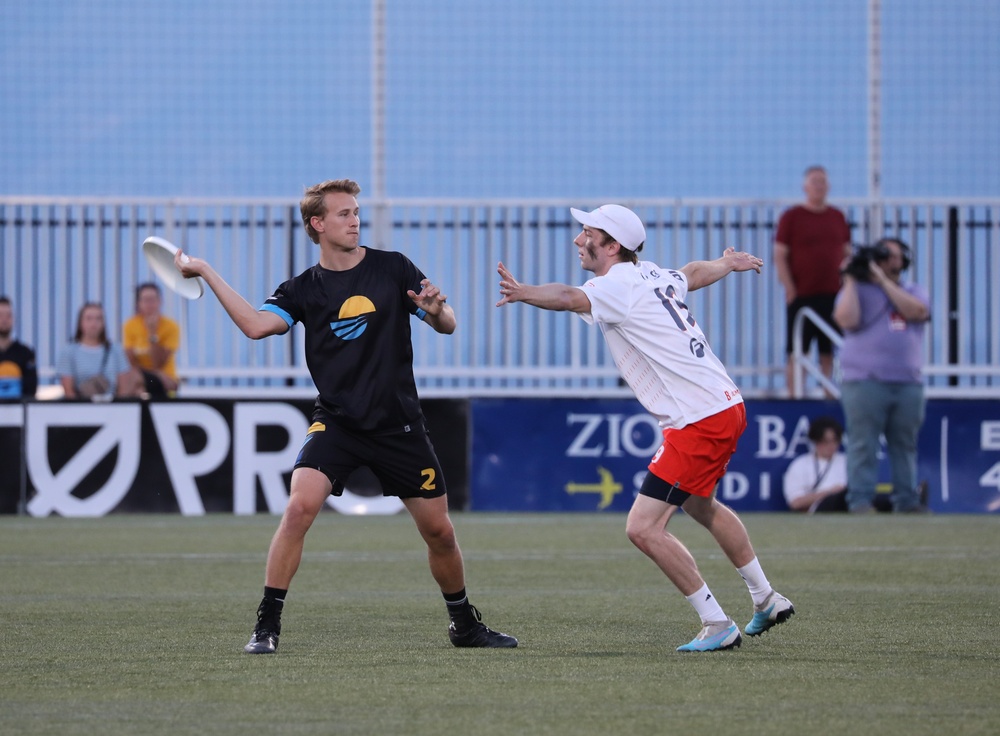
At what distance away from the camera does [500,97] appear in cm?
1656

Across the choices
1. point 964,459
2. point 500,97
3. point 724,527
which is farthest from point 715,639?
point 500,97

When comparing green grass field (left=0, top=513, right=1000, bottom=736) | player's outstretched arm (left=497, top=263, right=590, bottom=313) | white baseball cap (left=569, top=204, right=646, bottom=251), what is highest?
white baseball cap (left=569, top=204, right=646, bottom=251)

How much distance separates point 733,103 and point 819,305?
8.30ft

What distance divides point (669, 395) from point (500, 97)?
10.5 m

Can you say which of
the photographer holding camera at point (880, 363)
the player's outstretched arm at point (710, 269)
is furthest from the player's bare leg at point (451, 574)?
the photographer holding camera at point (880, 363)

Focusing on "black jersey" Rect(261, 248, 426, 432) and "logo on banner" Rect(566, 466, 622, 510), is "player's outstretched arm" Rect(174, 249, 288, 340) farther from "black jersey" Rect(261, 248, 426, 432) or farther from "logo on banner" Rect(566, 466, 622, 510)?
"logo on banner" Rect(566, 466, 622, 510)

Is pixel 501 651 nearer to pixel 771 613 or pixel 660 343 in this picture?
pixel 771 613

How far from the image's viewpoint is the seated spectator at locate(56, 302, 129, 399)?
14.5 meters

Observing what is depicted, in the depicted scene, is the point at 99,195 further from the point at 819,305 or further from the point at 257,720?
the point at 257,720

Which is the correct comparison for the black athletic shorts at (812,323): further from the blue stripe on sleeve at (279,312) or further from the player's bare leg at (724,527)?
the blue stripe on sleeve at (279,312)

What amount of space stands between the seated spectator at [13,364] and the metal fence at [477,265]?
1.08 meters

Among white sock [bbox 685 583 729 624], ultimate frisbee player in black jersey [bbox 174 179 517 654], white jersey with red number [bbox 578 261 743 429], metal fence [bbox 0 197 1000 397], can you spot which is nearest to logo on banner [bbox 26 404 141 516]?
metal fence [bbox 0 197 1000 397]

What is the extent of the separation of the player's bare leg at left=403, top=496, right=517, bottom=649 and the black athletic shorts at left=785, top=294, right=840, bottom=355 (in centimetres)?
950

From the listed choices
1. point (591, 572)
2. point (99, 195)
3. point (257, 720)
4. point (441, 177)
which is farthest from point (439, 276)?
point (257, 720)
